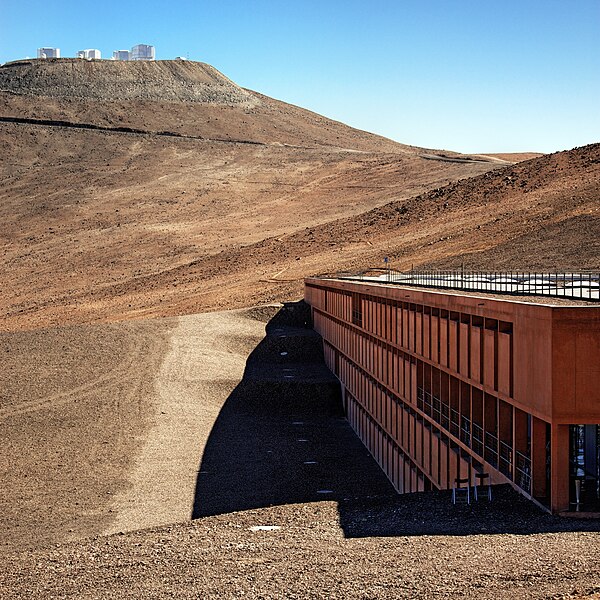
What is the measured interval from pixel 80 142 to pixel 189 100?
2505cm

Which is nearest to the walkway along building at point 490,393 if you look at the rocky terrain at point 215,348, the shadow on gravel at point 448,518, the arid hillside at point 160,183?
the shadow on gravel at point 448,518

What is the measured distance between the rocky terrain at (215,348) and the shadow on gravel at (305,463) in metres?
0.09

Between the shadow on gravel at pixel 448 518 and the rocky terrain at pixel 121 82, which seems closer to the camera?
the shadow on gravel at pixel 448 518

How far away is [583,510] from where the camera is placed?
571 inches

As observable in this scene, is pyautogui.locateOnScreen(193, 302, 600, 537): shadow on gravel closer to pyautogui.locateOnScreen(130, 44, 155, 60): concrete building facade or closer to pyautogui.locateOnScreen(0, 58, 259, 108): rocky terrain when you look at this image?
pyautogui.locateOnScreen(0, 58, 259, 108): rocky terrain

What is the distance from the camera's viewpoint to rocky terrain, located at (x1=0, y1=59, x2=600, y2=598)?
43.7 feet

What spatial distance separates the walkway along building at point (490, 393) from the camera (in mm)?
14477

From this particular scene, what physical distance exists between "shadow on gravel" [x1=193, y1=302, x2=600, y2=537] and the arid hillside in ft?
56.1

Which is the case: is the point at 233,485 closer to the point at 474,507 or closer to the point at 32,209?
the point at 474,507

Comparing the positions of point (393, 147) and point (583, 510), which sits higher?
point (393, 147)

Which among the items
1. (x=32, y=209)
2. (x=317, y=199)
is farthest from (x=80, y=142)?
(x=317, y=199)

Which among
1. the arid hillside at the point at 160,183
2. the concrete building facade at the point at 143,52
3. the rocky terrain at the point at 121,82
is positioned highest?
the concrete building facade at the point at 143,52

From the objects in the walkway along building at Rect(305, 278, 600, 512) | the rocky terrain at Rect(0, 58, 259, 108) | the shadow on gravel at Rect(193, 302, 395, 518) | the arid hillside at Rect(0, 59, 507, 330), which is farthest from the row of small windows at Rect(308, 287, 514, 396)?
the rocky terrain at Rect(0, 58, 259, 108)

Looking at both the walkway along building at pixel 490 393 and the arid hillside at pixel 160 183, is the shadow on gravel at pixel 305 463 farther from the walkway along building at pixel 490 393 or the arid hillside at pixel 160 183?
the arid hillside at pixel 160 183
